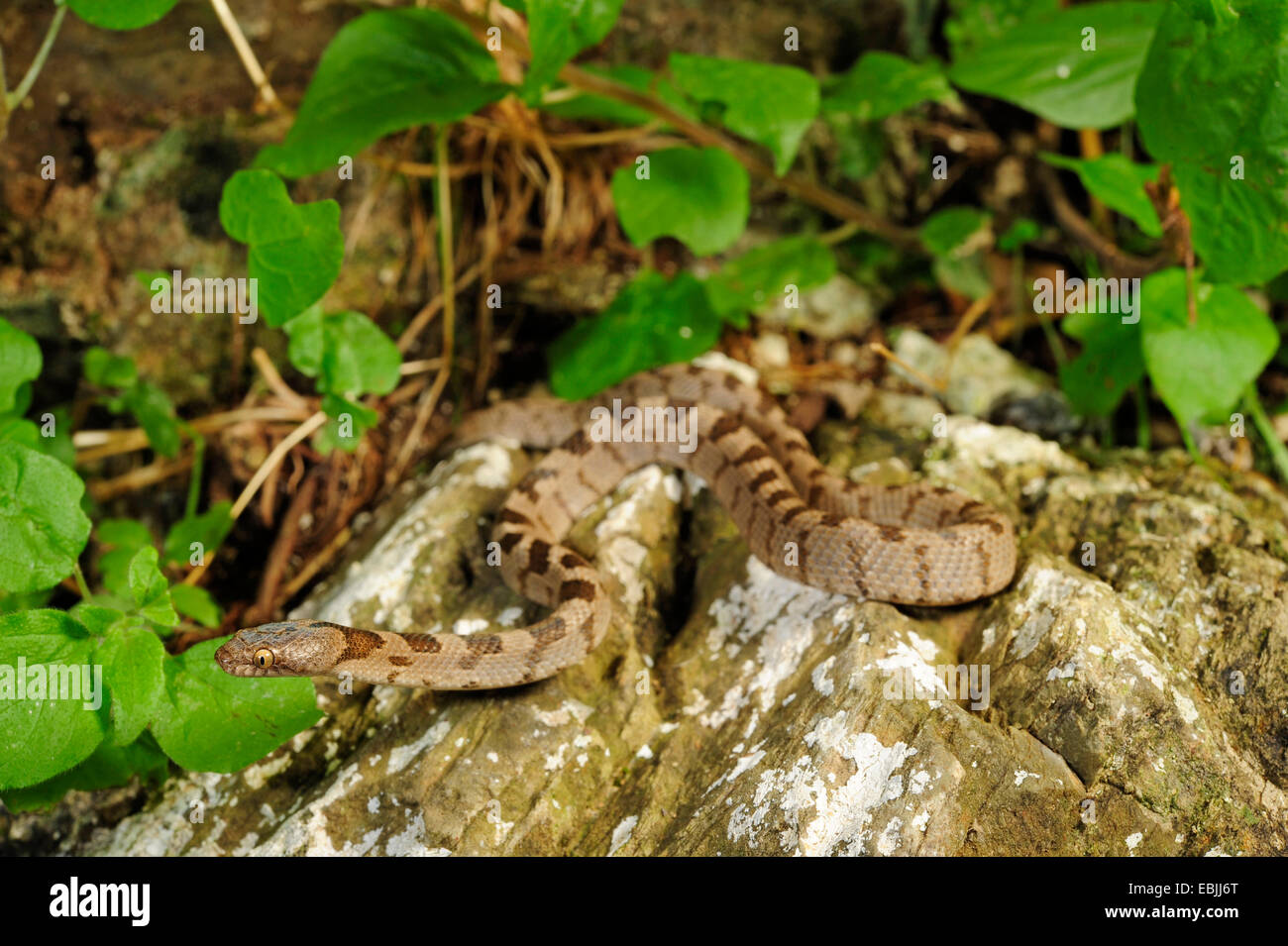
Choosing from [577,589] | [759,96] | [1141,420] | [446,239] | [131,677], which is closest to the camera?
[131,677]

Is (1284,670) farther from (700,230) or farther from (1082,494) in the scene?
(700,230)

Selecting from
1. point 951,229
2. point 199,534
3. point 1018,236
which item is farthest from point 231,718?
point 1018,236

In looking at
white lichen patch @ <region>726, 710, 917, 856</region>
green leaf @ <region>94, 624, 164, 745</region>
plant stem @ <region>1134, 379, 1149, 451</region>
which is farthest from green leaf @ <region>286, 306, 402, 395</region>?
plant stem @ <region>1134, 379, 1149, 451</region>

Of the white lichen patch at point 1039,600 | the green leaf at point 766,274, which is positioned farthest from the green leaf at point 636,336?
the white lichen patch at point 1039,600

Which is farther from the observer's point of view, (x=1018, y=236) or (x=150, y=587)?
(x=1018, y=236)

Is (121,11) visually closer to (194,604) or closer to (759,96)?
(194,604)

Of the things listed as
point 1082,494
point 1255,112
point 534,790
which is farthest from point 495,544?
point 1255,112

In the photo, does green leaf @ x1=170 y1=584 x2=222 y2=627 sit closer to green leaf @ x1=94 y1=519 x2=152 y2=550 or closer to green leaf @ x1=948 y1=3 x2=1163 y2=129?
green leaf @ x1=94 y1=519 x2=152 y2=550
